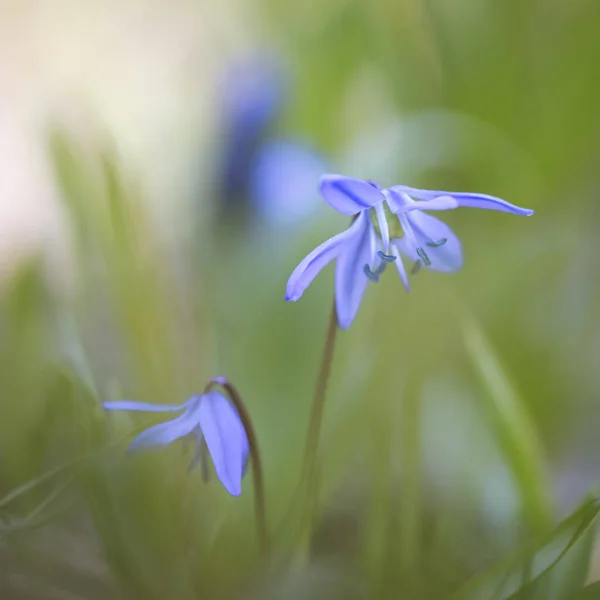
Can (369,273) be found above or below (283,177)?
below

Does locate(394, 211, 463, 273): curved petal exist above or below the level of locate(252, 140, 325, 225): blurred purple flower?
below

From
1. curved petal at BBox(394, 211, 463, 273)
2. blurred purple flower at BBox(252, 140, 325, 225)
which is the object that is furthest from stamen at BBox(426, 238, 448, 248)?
blurred purple flower at BBox(252, 140, 325, 225)

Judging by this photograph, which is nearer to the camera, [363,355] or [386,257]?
[386,257]

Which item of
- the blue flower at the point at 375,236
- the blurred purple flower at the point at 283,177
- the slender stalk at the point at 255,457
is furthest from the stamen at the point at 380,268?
the blurred purple flower at the point at 283,177

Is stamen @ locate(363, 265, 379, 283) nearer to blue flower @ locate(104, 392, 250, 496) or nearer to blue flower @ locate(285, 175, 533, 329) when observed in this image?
blue flower @ locate(285, 175, 533, 329)

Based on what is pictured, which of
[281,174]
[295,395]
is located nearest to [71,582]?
[295,395]

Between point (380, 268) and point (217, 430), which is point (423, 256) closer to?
point (380, 268)

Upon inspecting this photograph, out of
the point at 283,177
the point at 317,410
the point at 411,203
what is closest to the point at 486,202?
the point at 411,203

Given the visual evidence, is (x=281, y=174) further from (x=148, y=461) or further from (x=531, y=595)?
(x=531, y=595)
